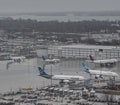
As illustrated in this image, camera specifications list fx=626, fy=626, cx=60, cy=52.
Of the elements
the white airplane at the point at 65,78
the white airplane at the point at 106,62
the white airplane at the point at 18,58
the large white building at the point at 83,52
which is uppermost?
the large white building at the point at 83,52

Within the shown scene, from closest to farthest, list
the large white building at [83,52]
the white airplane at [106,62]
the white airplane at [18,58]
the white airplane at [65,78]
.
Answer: the white airplane at [65,78] < the white airplane at [106,62] < the white airplane at [18,58] < the large white building at [83,52]

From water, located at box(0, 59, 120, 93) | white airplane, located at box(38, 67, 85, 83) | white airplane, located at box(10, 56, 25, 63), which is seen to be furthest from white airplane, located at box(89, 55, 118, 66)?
white airplane, located at box(38, 67, 85, 83)

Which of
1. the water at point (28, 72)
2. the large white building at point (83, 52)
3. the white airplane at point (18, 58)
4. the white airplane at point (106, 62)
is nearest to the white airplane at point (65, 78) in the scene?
the water at point (28, 72)

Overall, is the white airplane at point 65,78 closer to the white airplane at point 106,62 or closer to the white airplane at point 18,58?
the white airplane at point 106,62

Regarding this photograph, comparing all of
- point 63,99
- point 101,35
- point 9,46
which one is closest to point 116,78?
point 63,99

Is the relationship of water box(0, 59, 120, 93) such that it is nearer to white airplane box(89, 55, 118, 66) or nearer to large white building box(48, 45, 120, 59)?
white airplane box(89, 55, 118, 66)

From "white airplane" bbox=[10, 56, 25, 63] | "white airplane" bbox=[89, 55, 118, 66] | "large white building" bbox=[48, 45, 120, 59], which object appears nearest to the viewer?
"white airplane" bbox=[89, 55, 118, 66]

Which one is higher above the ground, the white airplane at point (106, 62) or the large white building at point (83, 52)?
the large white building at point (83, 52)

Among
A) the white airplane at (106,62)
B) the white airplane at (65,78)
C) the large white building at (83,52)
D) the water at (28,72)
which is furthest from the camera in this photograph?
the large white building at (83,52)

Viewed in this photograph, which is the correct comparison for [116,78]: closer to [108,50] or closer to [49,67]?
[49,67]
